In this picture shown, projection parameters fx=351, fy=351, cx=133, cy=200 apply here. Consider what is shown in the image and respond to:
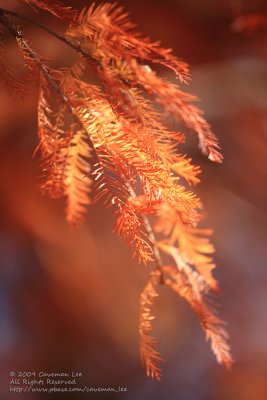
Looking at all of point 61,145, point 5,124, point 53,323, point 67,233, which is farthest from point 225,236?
point 61,145

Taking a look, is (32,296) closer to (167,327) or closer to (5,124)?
(167,327)

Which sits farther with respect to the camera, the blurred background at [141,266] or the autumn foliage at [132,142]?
the blurred background at [141,266]

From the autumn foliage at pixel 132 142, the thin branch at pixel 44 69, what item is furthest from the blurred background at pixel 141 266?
the autumn foliage at pixel 132 142

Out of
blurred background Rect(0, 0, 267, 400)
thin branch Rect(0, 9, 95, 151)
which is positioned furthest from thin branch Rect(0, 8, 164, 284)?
blurred background Rect(0, 0, 267, 400)

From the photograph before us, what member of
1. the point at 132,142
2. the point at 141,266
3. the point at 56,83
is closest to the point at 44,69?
the point at 56,83

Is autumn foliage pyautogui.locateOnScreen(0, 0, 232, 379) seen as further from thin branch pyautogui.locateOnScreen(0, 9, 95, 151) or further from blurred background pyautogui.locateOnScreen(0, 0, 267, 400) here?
blurred background pyautogui.locateOnScreen(0, 0, 267, 400)

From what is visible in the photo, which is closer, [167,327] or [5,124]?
[5,124]

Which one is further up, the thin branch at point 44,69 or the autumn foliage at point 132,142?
the thin branch at point 44,69

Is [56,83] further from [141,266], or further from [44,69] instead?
[141,266]

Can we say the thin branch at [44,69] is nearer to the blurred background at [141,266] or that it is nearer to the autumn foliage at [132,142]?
the autumn foliage at [132,142]
